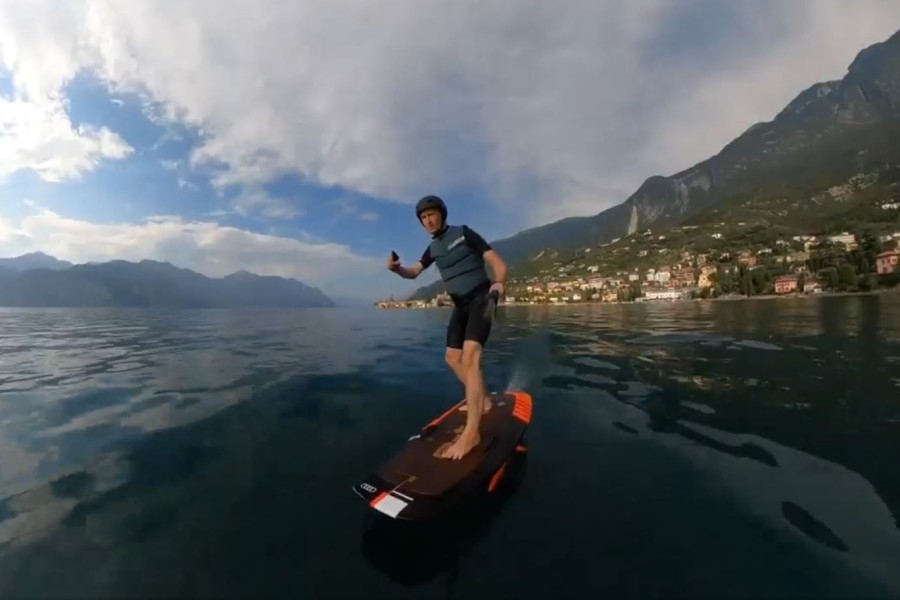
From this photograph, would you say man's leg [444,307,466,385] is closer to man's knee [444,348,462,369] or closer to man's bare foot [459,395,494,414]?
man's knee [444,348,462,369]

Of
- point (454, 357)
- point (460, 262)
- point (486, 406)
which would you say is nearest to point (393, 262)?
point (460, 262)

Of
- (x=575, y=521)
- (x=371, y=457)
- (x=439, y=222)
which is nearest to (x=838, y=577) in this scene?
(x=575, y=521)

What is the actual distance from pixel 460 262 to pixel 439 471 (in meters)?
2.97

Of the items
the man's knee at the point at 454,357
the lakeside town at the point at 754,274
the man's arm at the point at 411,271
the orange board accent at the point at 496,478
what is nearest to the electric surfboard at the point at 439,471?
the orange board accent at the point at 496,478

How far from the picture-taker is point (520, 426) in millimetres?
5441

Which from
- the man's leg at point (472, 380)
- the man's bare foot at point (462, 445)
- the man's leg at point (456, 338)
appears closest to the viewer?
the man's bare foot at point (462, 445)

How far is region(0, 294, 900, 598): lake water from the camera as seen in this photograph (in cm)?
314

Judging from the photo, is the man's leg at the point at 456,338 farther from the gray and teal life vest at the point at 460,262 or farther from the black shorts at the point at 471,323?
the gray and teal life vest at the point at 460,262

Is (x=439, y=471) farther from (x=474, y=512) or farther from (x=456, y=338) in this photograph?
(x=456, y=338)

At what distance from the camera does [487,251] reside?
233 inches

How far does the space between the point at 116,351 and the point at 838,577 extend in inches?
847

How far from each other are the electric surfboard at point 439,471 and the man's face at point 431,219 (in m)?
2.86

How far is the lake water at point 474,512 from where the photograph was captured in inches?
124

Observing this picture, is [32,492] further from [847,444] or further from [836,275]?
[836,275]
